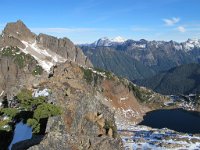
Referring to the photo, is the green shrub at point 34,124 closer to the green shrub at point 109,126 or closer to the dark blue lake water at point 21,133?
the dark blue lake water at point 21,133

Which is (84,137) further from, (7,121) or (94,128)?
(7,121)

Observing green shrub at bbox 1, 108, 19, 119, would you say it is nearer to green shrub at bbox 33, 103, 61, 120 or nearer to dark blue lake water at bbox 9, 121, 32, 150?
dark blue lake water at bbox 9, 121, 32, 150

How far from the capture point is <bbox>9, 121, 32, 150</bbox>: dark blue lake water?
49606 mm

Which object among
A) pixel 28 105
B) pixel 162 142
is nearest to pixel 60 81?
pixel 28 105

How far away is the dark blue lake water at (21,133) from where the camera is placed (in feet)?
163

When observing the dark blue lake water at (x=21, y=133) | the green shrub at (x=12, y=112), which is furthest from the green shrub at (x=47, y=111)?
the green shrub at (x=12, y=112)

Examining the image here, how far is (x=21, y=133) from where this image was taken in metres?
52.2

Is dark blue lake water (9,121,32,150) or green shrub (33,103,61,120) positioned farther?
dark blue lake water (9,121,32,150)

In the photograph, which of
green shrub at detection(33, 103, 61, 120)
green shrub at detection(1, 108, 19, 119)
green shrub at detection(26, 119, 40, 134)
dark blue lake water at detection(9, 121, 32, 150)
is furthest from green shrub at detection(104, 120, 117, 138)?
green shrub at detection(1, 108, 19, 119)

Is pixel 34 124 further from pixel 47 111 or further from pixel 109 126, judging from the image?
pixel 109 126

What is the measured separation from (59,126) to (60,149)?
7248mm

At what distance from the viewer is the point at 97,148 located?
145 feet

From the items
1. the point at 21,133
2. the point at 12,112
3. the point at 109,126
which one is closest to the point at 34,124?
the point at 21,133

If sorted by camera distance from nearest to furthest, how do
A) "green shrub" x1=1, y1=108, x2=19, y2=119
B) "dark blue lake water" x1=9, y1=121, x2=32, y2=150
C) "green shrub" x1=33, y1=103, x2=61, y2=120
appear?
"green shrub" x1=33, y1=103, x2=61, y2=120 < "dark blue lake water" x1=9, y1=121, x2=32, y2=150 < "green shrub" x1=1, y1=108, x2=19, y2=119
